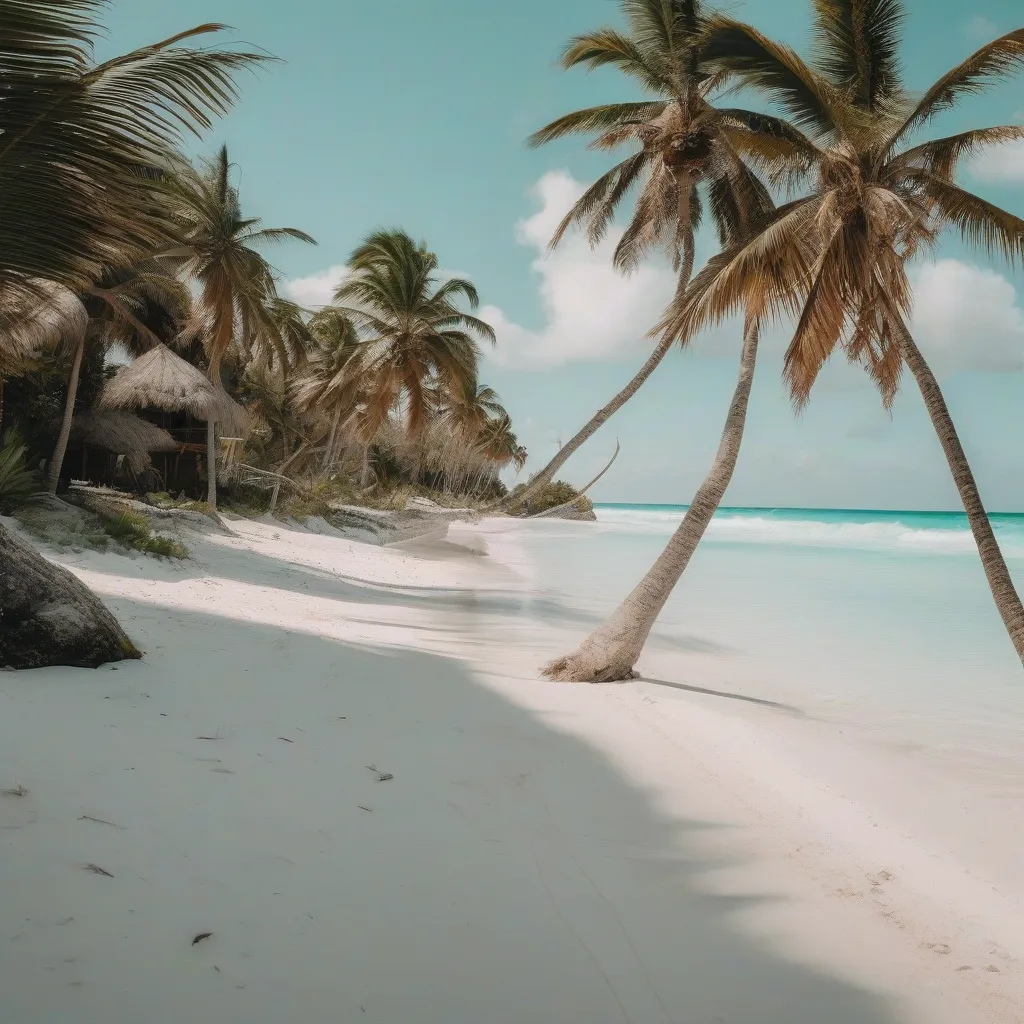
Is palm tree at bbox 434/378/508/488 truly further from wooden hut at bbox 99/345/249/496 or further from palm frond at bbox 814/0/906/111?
palm frond at bbox 814/0/906/111

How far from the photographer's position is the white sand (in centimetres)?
167

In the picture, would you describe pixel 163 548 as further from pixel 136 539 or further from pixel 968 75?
pixel 968 75

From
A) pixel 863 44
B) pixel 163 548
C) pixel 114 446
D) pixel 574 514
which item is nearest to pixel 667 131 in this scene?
pixel 863 44

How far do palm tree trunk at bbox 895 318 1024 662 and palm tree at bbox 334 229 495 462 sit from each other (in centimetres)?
1499

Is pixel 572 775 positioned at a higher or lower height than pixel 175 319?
lower

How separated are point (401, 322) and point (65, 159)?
57.7 ft

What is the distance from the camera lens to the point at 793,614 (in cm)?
1106

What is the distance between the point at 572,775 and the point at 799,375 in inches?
161

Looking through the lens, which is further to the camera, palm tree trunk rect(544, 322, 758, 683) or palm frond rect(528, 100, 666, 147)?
palm frond rect(528, 100, 666, 147)

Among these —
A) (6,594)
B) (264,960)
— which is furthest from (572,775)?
(6,594)

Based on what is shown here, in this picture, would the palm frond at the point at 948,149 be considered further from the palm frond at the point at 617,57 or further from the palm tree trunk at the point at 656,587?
the palm frond at the point at 617,57

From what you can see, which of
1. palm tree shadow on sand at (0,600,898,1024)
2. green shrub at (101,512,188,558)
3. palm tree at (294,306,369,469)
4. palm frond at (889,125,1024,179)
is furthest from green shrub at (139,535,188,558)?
palm tree at (294,306,369,469)

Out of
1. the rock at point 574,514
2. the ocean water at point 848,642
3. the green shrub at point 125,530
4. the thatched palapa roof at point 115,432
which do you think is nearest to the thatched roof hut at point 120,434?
the thatched palapa roof at point 115,432

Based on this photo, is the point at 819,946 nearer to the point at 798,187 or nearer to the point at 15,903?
the point at 15,903
